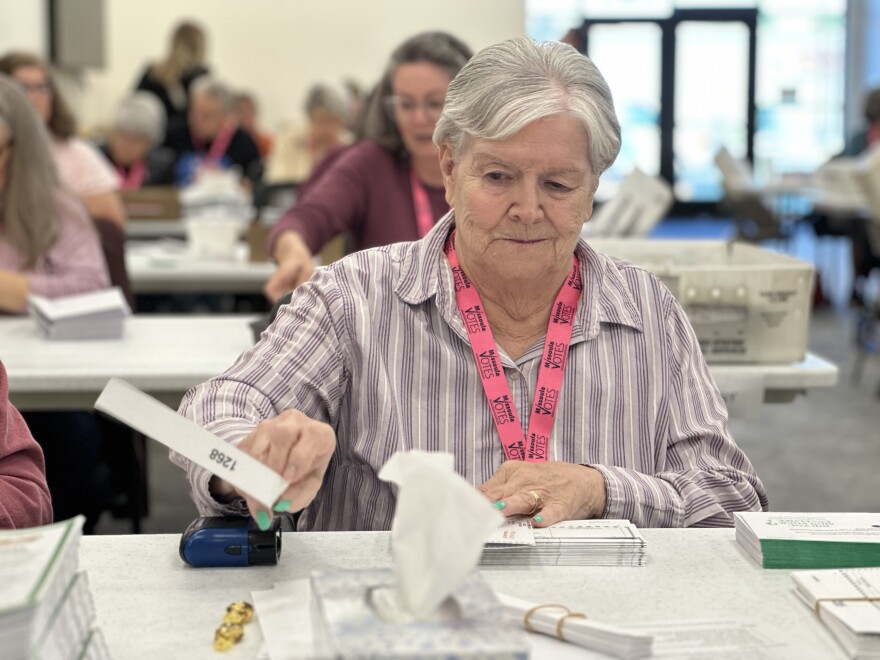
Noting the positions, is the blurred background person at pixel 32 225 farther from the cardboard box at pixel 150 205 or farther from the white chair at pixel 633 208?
the cardboard box at pixel 150 205

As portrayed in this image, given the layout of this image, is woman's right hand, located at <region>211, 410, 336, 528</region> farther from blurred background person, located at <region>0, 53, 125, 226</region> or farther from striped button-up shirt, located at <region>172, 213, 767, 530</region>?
blurred background person, located at <region>0, 53, 125, 226</region>

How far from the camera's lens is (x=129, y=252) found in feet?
16.8

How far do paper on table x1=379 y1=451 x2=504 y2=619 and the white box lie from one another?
1.70 m

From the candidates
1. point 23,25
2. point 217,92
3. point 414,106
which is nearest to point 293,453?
point 414,106

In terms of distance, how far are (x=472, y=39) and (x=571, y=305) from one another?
8463 millimetres

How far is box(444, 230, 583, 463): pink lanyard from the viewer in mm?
1751

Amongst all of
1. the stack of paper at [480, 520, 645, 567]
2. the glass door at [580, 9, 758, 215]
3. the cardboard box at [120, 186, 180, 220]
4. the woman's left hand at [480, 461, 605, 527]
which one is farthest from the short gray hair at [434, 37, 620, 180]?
the glass door at [580, 9, 758, 215]

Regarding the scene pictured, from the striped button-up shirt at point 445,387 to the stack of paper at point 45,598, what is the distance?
0.65 metres

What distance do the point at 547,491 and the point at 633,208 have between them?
1972 millimetres

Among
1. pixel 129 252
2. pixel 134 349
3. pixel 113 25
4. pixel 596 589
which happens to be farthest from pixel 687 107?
pixel 596 589

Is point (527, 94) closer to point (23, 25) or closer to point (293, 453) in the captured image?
point (293, 453)

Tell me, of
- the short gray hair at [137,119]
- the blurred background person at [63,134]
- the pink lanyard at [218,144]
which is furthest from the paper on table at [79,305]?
the pink lanyard at [218,144]

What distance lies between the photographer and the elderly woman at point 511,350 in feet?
5.56

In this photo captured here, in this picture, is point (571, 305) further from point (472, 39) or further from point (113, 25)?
point (113, 25)
